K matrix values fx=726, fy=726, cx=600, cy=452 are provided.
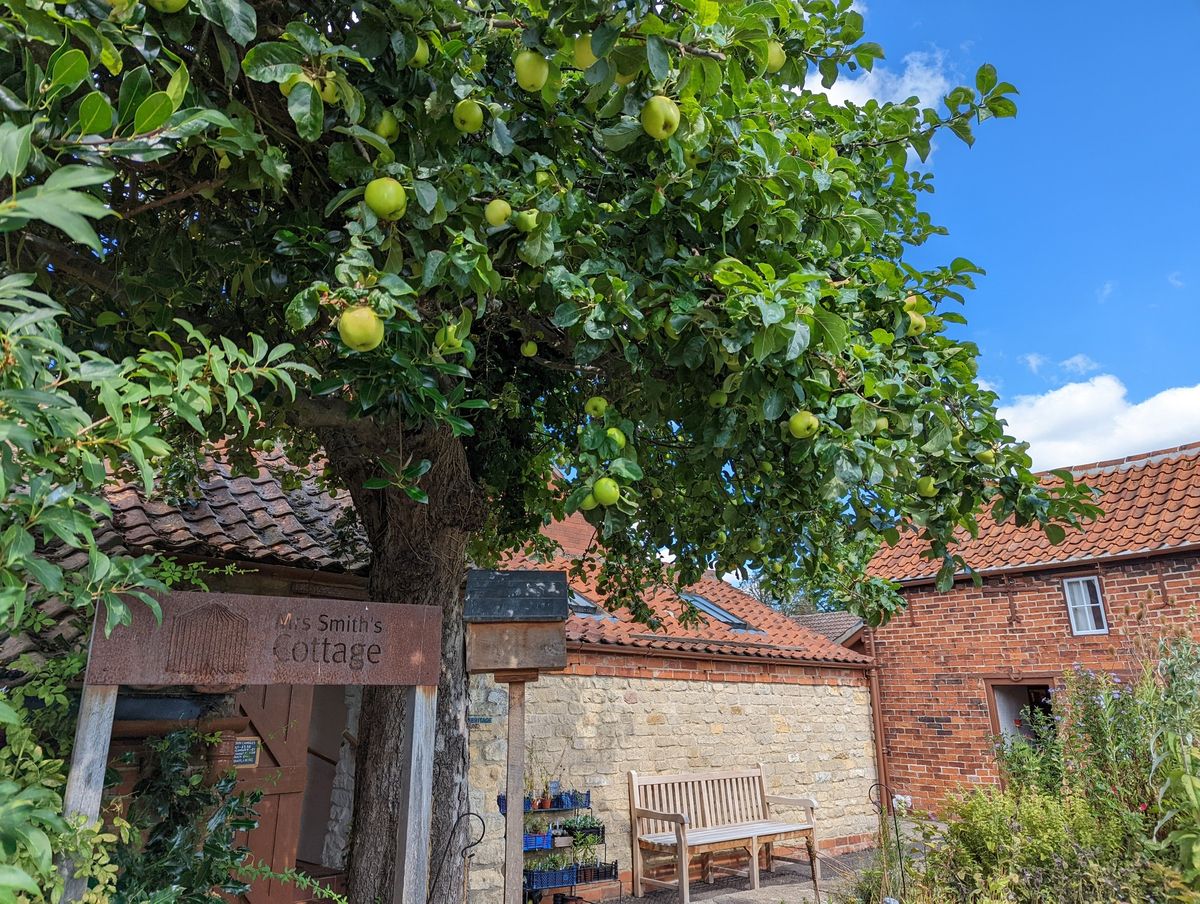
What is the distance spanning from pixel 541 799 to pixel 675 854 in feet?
6.34

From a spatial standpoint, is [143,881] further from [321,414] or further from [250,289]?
[250,289]

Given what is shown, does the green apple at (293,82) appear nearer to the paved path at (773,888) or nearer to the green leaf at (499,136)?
the green leaf at (499,136)

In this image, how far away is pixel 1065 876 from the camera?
165 inches

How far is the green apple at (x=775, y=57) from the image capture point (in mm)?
2115

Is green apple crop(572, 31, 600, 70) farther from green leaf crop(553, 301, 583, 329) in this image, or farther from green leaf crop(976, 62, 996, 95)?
green leaf crop(976, 62, 996, 95)

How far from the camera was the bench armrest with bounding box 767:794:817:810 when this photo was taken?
843cm

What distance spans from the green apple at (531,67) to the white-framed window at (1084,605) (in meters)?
10.5

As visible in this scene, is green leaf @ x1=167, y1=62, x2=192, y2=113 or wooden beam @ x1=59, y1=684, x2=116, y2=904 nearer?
green leaf @ x1=167, y1=62, x2=192, y2=113

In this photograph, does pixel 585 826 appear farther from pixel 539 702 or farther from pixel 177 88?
pixel 177 88

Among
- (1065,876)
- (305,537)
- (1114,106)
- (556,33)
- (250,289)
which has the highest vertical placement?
(1114,106)

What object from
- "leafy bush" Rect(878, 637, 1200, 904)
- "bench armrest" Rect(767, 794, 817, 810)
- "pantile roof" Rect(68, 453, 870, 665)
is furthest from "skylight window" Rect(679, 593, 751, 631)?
"leafy bush" Rect(878, 637, 1200, 904)

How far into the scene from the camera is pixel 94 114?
1.48 metres

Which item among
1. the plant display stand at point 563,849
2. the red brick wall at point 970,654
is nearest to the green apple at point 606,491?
the plant display stand at point 563,849

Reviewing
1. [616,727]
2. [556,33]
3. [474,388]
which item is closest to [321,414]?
[474,388]
